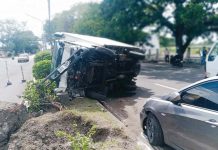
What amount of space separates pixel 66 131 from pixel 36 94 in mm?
2155

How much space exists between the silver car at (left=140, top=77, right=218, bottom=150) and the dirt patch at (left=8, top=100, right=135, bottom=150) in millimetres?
622

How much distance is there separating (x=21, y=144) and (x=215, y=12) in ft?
78.0

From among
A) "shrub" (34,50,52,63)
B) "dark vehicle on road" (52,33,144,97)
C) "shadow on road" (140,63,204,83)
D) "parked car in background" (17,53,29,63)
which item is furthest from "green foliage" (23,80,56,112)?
"shadow on road" (140,63,204,83)

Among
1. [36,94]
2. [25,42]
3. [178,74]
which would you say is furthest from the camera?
[178,74]

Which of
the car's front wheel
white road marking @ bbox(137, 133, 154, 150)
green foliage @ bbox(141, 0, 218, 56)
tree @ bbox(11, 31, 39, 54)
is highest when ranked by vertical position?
green foliage @ bbox(141, 0, 218, 56)

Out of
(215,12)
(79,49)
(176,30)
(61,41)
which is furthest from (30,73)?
(176,30)

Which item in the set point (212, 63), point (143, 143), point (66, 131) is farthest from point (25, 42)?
point (143, 143)

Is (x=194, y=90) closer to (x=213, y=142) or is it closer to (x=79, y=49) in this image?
(x=213, y=142)

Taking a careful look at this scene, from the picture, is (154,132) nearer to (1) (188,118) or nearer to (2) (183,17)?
(1) (188,118)

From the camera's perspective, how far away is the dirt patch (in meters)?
5.84

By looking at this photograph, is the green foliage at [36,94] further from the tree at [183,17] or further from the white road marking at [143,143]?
the tree at [183,17]

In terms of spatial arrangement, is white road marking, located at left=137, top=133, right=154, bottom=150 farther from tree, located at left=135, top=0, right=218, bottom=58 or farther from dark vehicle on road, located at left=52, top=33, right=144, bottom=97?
tree, located at left=135, top=0, right=218, bottom=58

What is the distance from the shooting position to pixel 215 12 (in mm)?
26469

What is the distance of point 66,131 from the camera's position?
6.53m
